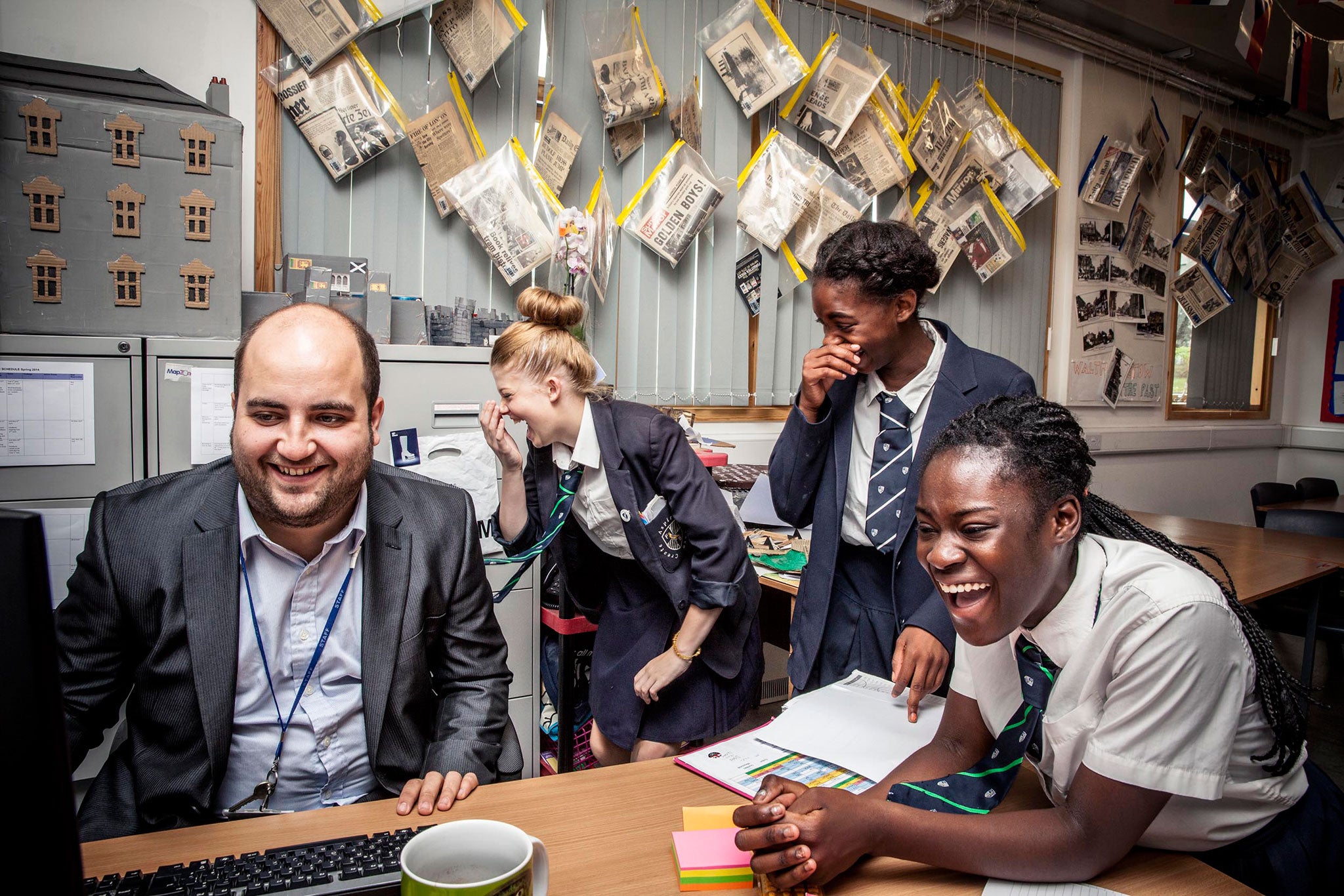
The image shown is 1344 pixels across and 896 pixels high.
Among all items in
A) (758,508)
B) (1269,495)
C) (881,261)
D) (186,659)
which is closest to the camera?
(186,659)

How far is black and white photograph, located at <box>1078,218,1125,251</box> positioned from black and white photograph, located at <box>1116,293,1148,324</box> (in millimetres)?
323

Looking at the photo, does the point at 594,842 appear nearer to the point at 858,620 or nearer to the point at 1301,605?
the point at 858,620

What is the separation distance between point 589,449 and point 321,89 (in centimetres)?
164

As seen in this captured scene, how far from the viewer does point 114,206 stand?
2002 millimetres

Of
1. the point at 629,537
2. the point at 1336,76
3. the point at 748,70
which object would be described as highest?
the point at 1336,76

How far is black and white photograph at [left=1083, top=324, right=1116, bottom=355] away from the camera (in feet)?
16.4

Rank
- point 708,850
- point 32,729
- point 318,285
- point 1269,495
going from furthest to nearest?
point 1269,495
point 318,285
point 708,850
point 32,729

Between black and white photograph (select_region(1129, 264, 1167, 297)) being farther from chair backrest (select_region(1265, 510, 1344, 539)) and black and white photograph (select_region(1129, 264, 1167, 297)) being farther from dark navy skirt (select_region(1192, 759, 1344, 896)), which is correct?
dark navy skirt (select_region(1192, 759, 1344, 896))

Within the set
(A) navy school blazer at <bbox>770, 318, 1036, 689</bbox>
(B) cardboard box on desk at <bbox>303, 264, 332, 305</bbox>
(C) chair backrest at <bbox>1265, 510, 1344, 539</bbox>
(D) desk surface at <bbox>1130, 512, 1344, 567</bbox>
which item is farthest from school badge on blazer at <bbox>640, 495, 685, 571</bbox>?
(C) chair backrest at <bbox>1265, 510, 1344, 539</bbox>

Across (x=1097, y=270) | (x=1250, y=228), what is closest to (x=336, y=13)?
(x=1097, y=270)

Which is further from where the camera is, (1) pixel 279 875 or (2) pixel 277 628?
(2) pixel 277 628

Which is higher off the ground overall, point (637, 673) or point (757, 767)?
point (757, 767)

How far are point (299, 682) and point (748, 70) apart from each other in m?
3.03

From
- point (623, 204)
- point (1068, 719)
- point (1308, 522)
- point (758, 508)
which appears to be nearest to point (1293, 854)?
point (1068, 719)
